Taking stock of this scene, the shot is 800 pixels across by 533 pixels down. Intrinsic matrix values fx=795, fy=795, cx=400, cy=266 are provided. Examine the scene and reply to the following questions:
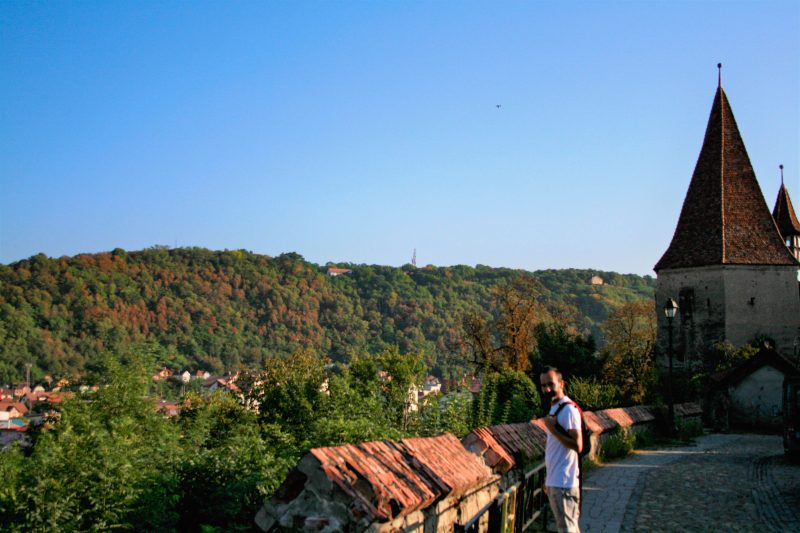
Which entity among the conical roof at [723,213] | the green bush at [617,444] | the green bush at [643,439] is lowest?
the green bush at [643,439]

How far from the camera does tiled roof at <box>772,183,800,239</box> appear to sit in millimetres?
49750

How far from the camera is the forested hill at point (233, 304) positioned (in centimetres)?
9962

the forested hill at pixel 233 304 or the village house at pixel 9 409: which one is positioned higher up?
the forested hill at pixel 233 304

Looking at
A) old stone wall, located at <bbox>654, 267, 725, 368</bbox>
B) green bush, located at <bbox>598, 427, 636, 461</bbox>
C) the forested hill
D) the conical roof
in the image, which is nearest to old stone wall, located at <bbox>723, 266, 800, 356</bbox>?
old stone wall, located at <bbox>654, 267, 725, 368</bbox>

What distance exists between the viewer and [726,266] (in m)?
39.6

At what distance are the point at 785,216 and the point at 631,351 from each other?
1382 centimetres

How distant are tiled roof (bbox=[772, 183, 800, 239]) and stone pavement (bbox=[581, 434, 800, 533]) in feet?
118

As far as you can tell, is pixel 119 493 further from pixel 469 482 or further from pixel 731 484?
pixel 731 484

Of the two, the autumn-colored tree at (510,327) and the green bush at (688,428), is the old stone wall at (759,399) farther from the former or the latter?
the autumn-colored tree at (510,327)

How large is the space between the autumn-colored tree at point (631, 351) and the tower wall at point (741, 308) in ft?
10.3

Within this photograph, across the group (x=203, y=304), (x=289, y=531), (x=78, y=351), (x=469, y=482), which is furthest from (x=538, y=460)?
(x=203, y=304)

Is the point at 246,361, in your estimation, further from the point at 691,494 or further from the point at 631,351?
the point at 691,494

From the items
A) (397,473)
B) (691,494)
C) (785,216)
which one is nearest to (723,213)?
(785,216)

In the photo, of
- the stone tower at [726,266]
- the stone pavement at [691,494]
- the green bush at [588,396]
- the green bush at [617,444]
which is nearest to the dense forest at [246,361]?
the green bush at [588,396]
